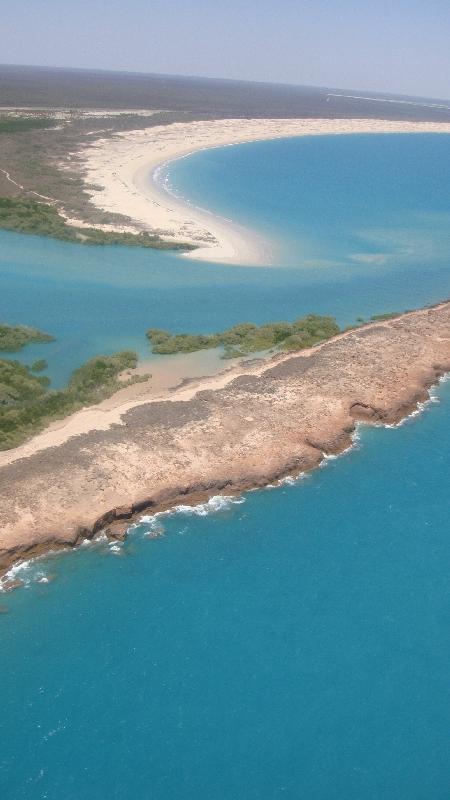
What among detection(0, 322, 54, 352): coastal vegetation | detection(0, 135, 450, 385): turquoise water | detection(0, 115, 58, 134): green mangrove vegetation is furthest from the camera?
detection(0, 115, 58, 134): green mangrove vegetation

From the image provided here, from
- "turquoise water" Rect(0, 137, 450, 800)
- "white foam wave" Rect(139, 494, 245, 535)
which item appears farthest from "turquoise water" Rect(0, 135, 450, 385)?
"turquoise water" Rect(0, 137, 450, 800)

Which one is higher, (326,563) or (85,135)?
(85,135)

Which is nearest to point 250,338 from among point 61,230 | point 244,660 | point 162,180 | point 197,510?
point 197,510

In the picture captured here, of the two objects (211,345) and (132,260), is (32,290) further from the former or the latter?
(211,345)

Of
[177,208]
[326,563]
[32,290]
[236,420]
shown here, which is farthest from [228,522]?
[177,208]

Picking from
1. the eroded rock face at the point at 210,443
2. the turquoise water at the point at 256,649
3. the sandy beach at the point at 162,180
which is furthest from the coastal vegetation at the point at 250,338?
the sandy beach at the point at 162,180

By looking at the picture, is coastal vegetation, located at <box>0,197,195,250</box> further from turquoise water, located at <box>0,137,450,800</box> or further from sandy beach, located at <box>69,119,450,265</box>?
turquoise water, located at <box>0,137,450,800</box>
